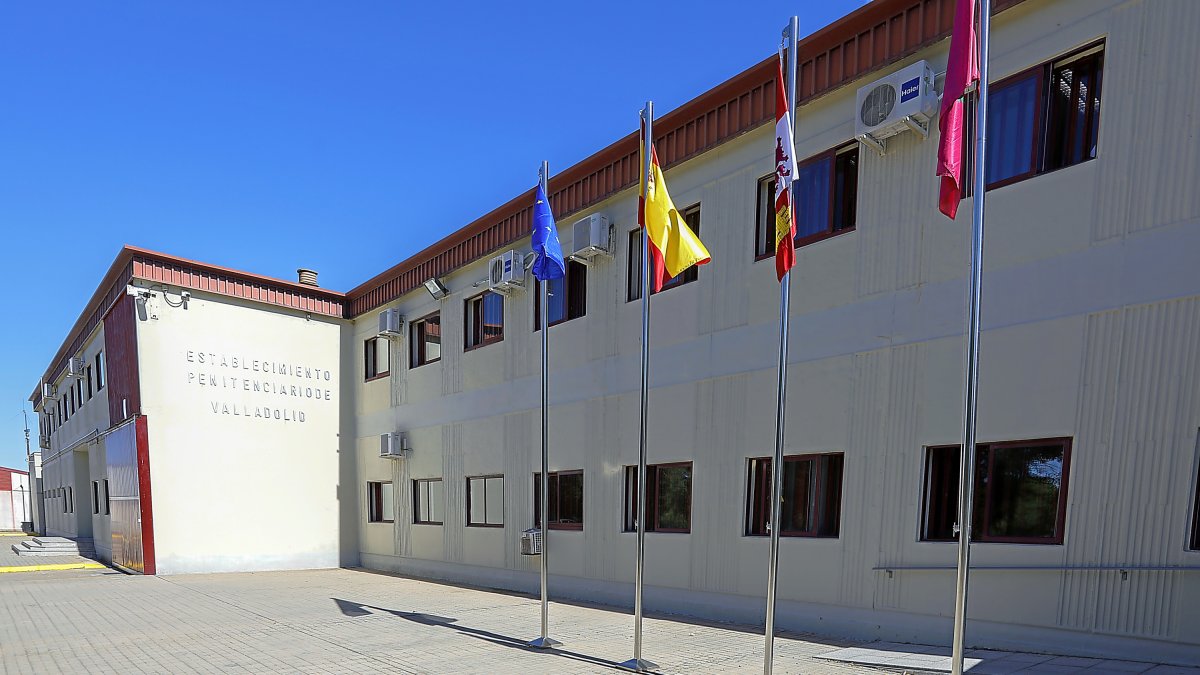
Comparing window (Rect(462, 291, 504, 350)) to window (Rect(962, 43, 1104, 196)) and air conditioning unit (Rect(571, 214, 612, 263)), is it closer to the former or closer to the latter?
air conditioning unit (Rect(571, 214, 612, 263))

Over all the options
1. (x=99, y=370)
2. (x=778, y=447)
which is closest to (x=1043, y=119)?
(x=778, y=447)

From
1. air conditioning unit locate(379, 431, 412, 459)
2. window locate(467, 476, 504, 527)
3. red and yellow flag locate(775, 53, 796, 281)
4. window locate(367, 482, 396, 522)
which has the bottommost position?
window locate(367, 482, 396, 522)

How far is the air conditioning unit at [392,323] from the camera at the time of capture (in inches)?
691

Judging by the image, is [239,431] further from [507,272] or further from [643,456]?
[643,456]

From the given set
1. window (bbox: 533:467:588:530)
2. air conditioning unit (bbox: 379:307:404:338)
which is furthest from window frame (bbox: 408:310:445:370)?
window (bbox: 533:467:588:530)

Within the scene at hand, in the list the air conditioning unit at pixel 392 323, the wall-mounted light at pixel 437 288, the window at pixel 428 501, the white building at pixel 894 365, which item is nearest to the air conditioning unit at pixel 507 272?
the white building at pixel 894 365

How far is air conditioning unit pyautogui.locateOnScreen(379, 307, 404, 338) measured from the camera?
1755cm

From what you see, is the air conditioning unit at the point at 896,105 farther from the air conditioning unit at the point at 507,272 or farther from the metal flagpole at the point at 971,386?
the air conditioning unit at the point at 507,272

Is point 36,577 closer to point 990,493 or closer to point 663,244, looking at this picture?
point 663,244

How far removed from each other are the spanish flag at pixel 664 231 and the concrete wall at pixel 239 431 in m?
13.6

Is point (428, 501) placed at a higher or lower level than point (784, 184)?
lower

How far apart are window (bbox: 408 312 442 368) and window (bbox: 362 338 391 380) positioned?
1289 mm

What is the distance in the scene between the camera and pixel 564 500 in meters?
12.6

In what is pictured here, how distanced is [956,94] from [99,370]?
22902 mm
